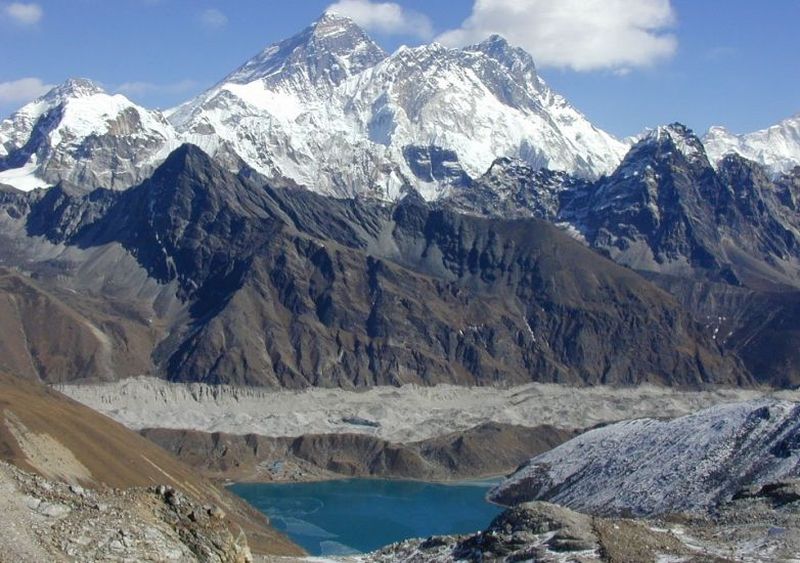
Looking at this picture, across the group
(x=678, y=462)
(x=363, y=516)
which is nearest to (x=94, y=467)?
(x=678, y=462)

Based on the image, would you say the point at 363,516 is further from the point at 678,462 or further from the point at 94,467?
the point at 94,467

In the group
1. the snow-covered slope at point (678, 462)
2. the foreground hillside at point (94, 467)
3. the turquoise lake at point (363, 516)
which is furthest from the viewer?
the turquoise lake at point (363, 516)

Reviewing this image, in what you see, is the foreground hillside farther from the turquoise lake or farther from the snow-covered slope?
the snow-covered slope

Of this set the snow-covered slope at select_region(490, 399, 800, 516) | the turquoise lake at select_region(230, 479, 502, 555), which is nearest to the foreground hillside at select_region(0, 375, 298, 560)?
the turquoise lake at select_region(230, 479, 502, 555)

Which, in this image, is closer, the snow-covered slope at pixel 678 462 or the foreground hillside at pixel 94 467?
the foreground hillside at pixel 94 467

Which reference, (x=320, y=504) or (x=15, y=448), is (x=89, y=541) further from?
(x=320, y=504)

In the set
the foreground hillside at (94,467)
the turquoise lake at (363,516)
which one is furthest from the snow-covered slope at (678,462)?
the foreground hillside at (94,467)

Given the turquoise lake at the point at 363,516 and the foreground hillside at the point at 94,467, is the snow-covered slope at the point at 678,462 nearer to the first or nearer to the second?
the turquoise lake at the point at 363,516
